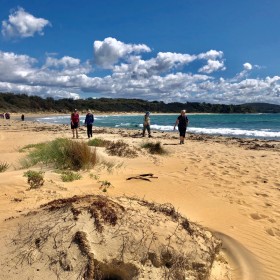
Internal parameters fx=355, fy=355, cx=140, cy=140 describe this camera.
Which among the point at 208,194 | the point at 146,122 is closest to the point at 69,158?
the point at 208,194

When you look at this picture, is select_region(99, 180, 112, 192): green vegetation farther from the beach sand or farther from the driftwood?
the driftwood

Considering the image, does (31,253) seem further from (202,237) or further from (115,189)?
(115,189)

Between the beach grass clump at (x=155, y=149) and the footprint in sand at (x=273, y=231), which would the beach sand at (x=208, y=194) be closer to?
the footprint in sand at (x=273, y=231)

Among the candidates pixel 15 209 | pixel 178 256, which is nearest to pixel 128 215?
pixel 178 256

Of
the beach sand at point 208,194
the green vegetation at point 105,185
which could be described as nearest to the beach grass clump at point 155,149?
the beach sand at point 208,194

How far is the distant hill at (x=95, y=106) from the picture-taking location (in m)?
104

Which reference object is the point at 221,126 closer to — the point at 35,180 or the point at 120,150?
the point at 120,150

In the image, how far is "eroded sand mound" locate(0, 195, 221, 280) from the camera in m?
3.59

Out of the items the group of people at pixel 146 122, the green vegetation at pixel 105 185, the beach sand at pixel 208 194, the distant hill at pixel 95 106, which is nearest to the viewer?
the beach sand at pixel 208 194

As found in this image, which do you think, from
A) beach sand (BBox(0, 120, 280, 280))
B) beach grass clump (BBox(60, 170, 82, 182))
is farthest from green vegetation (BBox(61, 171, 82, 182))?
beach sand (BBox(0, 120, 280, 280))

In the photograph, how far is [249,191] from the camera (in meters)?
8.05

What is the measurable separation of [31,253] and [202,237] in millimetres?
2018

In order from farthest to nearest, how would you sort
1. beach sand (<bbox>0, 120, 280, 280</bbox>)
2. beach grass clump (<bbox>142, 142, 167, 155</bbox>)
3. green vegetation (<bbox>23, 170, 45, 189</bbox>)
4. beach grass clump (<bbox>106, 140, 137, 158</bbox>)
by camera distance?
beach grass clump (<bbox>142, 142, 167, 155</bbox>), beach grass clump (<bbox>106, 140, 137, 158</bbox>), green vegetation (<bbox>23, 170, 45, 189</bbox>), beach sand (<bbox>0, 120, 280, 280</bbox>)

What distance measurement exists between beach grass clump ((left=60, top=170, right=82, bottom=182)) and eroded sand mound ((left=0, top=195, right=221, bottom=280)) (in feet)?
10.6
